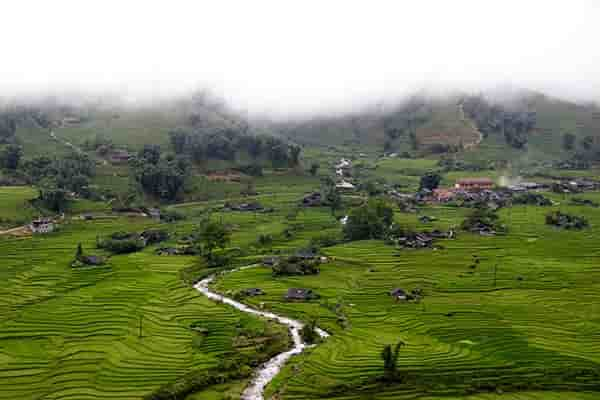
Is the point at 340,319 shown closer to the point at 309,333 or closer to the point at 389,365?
the point at 309,333

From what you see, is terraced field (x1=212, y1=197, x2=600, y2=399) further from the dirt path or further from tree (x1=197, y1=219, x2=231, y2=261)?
the dirt path

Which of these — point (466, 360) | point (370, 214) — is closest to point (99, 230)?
point (370, 214)

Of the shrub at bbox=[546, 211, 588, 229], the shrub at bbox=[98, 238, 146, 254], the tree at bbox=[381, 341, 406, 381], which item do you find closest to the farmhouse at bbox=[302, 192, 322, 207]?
the shrub at bbox=[546, 211, 588, 229]

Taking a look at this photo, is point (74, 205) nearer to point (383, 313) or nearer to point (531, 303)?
point (383, 313)

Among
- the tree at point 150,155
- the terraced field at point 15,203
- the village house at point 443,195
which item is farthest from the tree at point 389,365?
the tree at point 150,155

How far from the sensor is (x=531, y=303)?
270 ft

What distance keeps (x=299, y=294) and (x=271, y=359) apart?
69.6ft

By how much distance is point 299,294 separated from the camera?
281 feet

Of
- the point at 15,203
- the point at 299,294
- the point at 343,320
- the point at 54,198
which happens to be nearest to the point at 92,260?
the point at 299,294

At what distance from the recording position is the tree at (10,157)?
171875 mm

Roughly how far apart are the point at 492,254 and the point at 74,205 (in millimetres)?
94924

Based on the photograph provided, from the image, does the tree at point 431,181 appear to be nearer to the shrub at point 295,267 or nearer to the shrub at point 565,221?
the shrub at point 565,221

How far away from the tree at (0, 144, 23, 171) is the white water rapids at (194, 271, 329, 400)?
4100 inches

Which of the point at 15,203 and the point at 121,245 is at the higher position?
the point at 15,203
